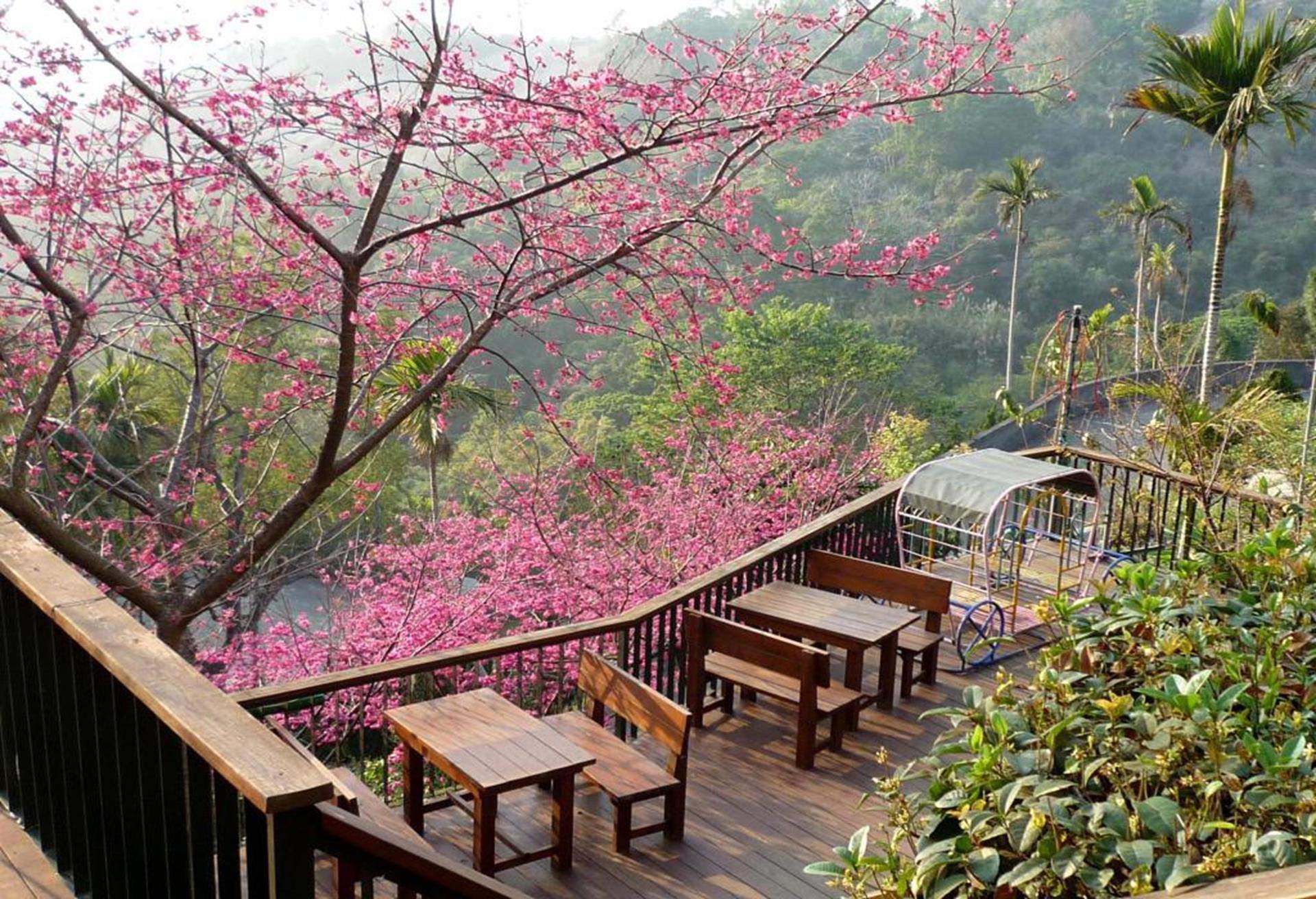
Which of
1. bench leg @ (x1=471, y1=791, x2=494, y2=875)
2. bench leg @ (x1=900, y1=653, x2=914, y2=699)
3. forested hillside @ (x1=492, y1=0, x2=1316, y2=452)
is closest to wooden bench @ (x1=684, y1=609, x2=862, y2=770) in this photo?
bench leg @ (x1=900, y1=653, x2=914, y2=699)

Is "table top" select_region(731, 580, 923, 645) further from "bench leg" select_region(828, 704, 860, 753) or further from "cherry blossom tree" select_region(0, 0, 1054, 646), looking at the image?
"cherry blossom tree" select_region(0, 0, 1054, 646)

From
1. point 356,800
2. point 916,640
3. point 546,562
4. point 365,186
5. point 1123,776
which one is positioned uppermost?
point 365,186

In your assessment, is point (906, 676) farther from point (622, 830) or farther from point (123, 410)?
point (123, 410)

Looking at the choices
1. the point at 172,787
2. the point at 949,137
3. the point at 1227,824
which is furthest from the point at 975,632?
the point at 949,137

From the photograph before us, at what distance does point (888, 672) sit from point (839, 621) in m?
0.49

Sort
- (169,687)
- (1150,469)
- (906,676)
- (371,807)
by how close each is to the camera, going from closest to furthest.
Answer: (169,687)
(371,807)
(906,676)
(1150,469)

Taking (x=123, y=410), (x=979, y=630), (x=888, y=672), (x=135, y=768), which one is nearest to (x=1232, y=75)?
(x=979, y=630)

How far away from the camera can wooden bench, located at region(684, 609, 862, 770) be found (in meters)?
5.64

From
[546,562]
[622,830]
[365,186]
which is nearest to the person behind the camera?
[622,830]

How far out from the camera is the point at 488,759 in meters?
4.47

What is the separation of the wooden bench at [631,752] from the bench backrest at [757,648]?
69 centimetres

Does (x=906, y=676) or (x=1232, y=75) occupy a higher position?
(x=1232, y=75)

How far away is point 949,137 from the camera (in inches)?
2099

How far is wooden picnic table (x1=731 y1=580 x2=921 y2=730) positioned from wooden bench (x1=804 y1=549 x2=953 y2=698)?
0.13 meters
